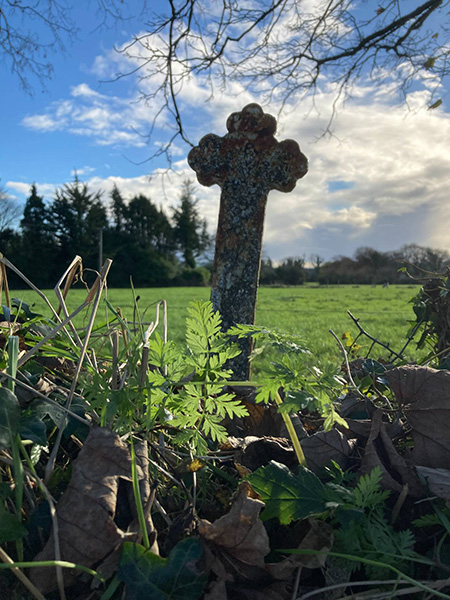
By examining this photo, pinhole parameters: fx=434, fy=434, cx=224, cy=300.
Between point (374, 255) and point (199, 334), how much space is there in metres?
64.7

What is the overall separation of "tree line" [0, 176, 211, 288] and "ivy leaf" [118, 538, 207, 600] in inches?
1537

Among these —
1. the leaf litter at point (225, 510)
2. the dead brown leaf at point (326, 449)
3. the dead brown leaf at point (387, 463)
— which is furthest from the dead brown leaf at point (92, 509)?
the dead brown leaf at point (387, 463)

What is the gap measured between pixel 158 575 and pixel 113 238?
1984 inches

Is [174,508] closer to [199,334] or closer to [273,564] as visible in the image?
[273,564]

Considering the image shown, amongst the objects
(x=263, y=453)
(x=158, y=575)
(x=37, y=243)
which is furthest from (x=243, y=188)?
(x=37, y=243)

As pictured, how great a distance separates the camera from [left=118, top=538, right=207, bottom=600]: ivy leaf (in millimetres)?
767

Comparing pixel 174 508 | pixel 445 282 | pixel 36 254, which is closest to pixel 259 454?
pixel 174 508

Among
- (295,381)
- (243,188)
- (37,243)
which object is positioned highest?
(37,243)

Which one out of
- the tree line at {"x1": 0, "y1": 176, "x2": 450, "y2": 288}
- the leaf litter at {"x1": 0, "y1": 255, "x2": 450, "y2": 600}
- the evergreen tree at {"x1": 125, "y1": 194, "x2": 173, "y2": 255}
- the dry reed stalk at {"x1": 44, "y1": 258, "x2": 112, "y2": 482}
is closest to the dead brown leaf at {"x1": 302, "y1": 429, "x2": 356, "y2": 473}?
the leaf litter at {"x1": 0, "y1": 255, "x2": 450, "y2": 600}

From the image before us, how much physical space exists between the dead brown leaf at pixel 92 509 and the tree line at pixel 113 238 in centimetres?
3890

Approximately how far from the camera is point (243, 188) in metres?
3.59

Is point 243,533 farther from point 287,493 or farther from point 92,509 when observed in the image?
point 92,509

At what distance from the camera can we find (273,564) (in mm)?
870

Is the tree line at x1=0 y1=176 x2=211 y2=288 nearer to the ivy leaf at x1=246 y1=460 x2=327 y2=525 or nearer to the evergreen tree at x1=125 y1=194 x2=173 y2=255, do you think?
the evergreen tree at x1=125 y1=194 x2=173 y2=255
